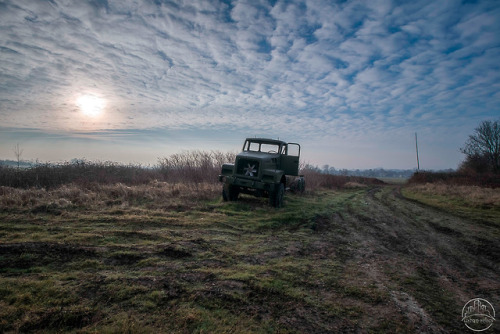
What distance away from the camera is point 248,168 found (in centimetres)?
891

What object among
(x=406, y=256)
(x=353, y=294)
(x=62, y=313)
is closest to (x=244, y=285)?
(x=353, y=294)

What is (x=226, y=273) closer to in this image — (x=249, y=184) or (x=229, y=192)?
(x=249, y=184)

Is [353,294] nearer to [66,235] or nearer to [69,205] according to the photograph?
[66,235]

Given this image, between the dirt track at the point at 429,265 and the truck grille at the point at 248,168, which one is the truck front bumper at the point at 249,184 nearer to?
the truck grille at the point at 248,168

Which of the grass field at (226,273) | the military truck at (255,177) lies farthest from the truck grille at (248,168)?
the grass field at (226,273)

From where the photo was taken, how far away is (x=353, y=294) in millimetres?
2986

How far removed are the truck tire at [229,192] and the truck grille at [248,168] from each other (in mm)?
731

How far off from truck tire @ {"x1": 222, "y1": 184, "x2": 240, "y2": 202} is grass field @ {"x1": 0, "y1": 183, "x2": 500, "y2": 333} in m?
2.54

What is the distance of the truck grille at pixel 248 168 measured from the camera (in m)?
8.79

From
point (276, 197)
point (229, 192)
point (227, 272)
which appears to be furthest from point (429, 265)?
point (229, 192)

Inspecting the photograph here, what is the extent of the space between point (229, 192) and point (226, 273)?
5952 millimetres

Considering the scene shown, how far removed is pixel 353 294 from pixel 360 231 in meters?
3.81

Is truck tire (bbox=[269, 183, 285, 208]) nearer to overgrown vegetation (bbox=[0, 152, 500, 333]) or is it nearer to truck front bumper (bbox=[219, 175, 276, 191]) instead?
truck front bumper (bbox=[219, 175, 276, 191])

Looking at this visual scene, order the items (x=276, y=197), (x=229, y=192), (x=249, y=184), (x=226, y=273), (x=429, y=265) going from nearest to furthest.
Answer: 1. (x=226, y=273)
2. (x=429, y=265)
3. (x=249, y=184)
4. (x=276, y=197)
5. (x=229, y=192)
